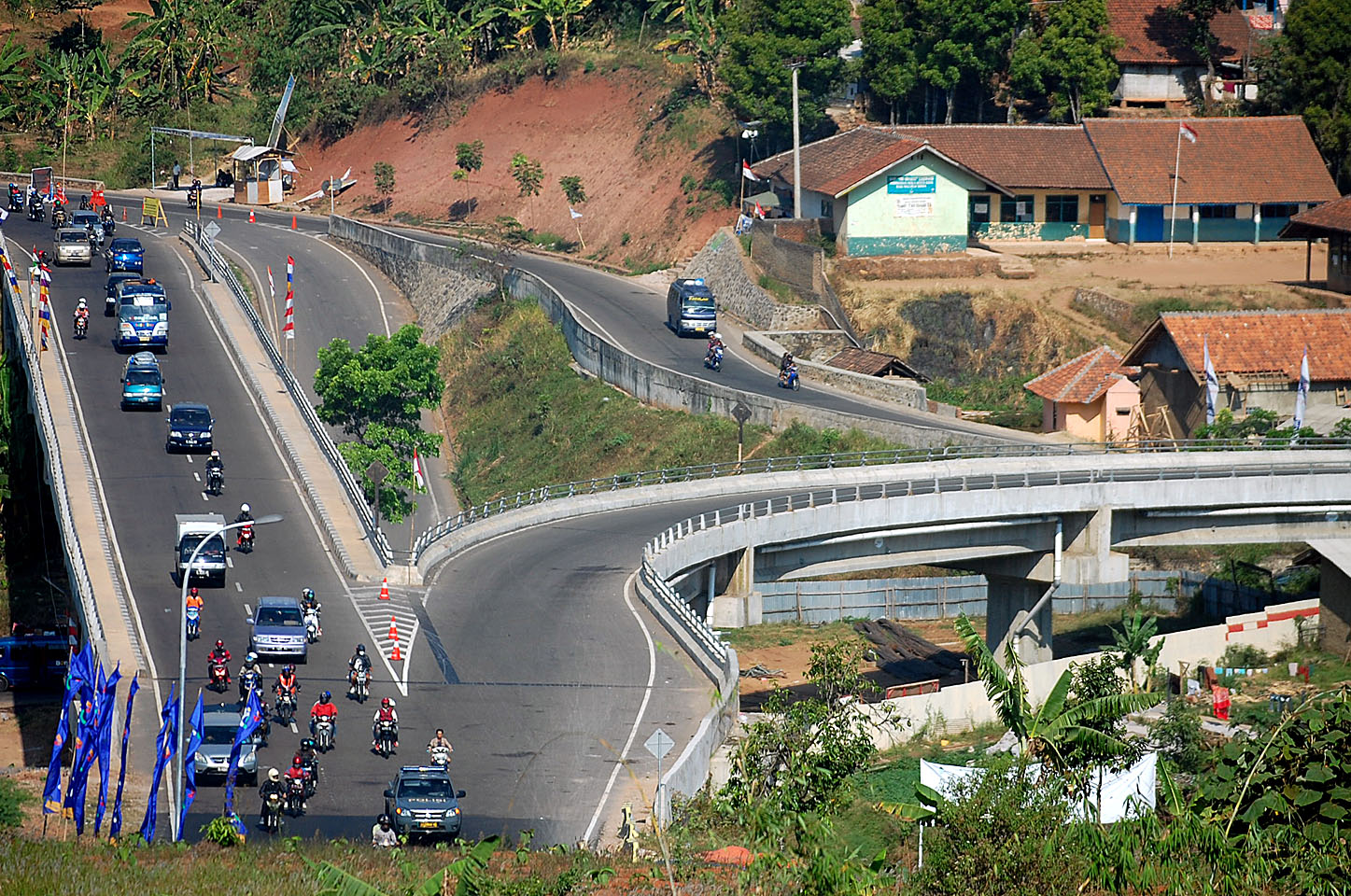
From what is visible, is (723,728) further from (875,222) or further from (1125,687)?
(875,222)

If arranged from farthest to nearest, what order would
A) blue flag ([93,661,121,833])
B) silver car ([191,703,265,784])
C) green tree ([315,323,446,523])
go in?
green tree ([315,323,446,523])
silver car ([191,703,265,784])
blue flag ([93,661,121,833])

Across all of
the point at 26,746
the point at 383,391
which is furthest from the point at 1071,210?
the point at 26,746

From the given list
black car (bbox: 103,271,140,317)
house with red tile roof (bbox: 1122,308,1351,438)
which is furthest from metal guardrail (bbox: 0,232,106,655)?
house with red tile roof (bbox: 1122,308,1351,438)

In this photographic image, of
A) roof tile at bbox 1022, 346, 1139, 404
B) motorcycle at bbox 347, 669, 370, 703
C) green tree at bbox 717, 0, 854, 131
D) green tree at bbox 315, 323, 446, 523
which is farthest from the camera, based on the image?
green tree at bbox 717, 0, 854, 131

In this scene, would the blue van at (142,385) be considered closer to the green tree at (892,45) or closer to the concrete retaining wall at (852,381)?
the concrete retaining wall at (852,381)

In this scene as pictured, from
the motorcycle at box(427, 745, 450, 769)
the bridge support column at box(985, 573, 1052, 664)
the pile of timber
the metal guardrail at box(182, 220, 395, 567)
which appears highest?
the motorcycle at box(427, 745, 450, 769)

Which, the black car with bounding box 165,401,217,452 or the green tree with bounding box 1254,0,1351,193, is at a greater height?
the green tree with bounding box 1254,0,1351,193

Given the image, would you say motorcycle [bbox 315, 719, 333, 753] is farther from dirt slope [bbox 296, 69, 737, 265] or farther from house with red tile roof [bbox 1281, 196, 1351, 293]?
dirt slope [bbox 296, 69, 737, 265]
